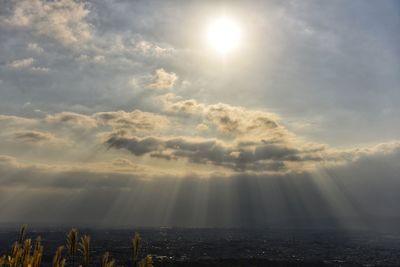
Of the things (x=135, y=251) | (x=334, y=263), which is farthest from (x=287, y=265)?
(x=135, y=251)

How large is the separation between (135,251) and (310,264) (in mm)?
178219

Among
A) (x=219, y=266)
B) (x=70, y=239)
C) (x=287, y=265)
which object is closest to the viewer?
(x=70, y=239)

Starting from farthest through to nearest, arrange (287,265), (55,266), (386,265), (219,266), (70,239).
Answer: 1. (386,265)
2. (287,265)
3. (219,266)
4. (70,239)
5. (55,266)

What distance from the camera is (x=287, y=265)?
6777 inches

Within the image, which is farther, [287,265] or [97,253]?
[97,253]

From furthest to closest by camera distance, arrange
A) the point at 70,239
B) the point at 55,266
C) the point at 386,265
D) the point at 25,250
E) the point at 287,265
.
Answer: the point at 386,265, the point at 287,265, the point at 70,239, the point at 25,250, the point at 55,266

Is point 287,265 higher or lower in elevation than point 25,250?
lower

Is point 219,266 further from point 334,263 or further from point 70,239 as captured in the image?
point 70,239

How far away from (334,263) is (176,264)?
8012cm

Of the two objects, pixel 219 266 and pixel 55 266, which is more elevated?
pixel 55 266

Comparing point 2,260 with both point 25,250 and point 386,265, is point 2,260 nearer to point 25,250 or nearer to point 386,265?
point 25,250

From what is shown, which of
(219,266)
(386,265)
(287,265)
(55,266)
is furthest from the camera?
(386,265)

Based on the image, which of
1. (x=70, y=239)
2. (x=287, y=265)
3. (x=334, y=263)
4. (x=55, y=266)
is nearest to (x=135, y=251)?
(x=70, y=239)

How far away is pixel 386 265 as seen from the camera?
18738 centimetres
